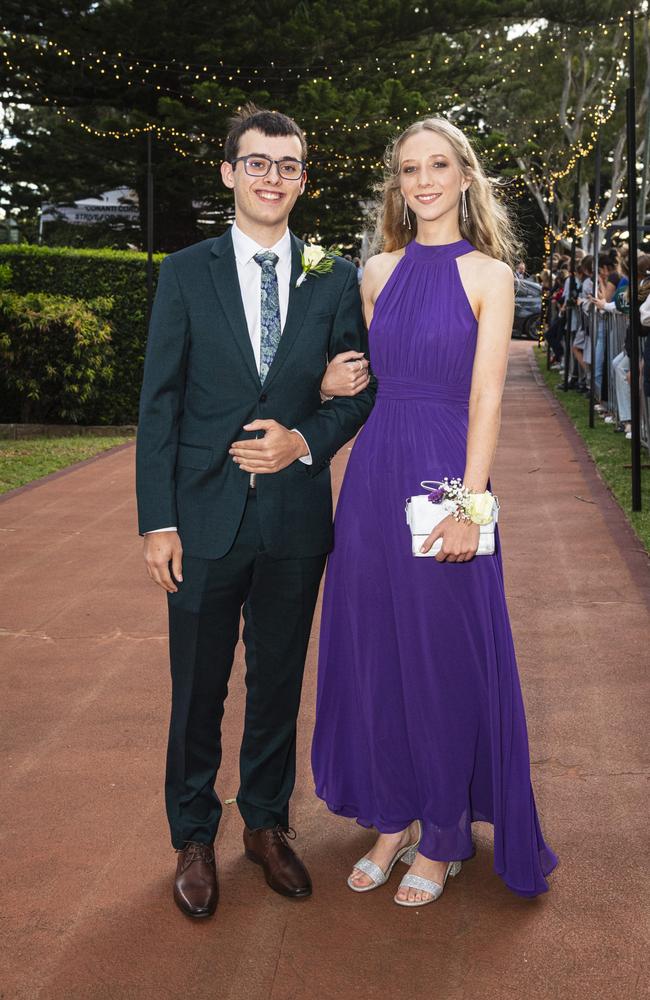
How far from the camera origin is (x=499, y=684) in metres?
3.22

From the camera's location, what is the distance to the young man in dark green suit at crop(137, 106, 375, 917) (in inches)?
119

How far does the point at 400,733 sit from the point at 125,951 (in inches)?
37.0

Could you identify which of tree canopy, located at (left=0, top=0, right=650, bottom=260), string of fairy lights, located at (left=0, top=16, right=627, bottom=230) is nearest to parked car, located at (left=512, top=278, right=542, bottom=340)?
tree canopy, located at (left=0, top=0, right=650, bottom=260)

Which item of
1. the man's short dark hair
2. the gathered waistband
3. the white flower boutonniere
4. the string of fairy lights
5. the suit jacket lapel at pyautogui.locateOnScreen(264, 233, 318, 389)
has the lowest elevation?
the gathered waistband

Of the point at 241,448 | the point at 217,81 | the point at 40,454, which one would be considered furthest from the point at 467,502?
the point at 217,81

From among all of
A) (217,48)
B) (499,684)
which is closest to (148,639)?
(499,684)

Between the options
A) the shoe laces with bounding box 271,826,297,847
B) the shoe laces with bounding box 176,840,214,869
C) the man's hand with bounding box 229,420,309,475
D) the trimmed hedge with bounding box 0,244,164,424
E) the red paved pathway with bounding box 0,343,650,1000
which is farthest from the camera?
the trimmed hedge with bounding box 0,244,164,424

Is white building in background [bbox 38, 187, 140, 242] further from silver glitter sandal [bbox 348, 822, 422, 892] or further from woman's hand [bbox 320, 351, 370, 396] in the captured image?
silver glitter sandal [bbox 348, 822, 422, 892]

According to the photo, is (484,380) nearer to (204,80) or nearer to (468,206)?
(468,206)

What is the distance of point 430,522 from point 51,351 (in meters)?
11.5

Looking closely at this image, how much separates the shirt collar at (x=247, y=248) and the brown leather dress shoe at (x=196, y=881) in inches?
62.4

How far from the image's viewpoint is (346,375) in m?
3.11

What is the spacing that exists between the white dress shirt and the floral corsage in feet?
1.19

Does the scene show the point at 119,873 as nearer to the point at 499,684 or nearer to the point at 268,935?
the point at 268,935
